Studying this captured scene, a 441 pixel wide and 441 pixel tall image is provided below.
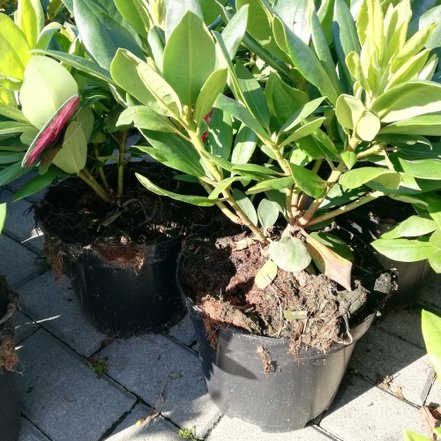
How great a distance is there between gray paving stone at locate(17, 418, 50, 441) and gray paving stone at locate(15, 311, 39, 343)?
0.40 metres

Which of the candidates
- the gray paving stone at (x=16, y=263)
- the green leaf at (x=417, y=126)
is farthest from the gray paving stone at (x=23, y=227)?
the green leaf at (x=417, y=126)

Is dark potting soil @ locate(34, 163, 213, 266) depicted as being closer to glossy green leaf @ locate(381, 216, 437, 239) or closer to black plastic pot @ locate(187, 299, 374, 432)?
black plastic pot @ locate(187, 299, 374, 432)

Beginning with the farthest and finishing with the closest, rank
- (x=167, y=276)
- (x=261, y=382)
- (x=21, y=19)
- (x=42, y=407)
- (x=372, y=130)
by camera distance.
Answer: (x=167, y=276)
(x=42, y=407)
(x=261, y=382)
(x=21, y=19)
(x=372, y=130)

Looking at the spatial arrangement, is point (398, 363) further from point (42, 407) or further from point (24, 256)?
point (24, 256)

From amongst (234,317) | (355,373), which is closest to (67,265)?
(234,317)

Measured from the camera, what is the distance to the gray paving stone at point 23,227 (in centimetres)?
262

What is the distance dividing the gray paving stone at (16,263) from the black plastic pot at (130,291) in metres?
0.46

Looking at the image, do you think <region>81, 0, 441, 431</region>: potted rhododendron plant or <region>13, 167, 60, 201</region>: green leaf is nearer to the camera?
Answer: <region>81, 0, 441, 431</region>: potted rhododendron plant

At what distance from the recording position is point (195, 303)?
154 centimetres

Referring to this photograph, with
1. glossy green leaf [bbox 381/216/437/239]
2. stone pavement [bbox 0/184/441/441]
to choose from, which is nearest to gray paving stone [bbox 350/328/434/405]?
stone pavement [bbox 0/184/441/441]

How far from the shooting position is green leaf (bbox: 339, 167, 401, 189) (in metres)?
1.01

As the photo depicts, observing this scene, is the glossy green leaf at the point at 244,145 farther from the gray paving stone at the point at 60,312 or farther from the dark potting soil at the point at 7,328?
the gray paving stone at the point at 60,312

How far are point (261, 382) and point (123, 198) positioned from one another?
77cm

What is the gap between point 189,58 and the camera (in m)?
1.02
